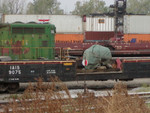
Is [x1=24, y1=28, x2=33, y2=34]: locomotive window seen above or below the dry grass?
→ above

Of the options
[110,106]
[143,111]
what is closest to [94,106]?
[110,106]

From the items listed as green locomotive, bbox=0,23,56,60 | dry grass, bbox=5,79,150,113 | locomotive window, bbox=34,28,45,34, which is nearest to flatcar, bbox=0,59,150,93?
green locomotive, bbox=0,23,56,60

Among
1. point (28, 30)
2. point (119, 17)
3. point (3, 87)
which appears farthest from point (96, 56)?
point (119, 17)

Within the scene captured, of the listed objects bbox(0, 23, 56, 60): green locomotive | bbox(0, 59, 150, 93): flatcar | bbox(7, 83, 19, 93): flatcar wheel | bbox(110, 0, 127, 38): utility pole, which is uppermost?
bbox(110, 0, 127, 38): utility pole

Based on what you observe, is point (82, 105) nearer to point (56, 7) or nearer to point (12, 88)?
point (12, 88)

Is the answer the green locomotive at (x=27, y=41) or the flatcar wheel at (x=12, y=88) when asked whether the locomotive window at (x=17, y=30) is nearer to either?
the green locomotive at (x=27, y=41)

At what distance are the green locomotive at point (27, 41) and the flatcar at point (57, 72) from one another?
1737mm

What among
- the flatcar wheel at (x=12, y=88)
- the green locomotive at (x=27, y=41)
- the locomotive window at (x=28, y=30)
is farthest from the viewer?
the locomotive window at (x=28, y=30)

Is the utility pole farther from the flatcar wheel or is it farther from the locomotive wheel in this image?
the locomotive wheel

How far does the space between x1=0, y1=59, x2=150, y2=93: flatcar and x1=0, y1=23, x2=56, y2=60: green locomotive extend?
1.74m

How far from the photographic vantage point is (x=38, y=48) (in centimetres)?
1184

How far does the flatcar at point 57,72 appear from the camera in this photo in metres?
10.0

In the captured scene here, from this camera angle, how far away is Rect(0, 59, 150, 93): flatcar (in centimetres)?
→ 1002

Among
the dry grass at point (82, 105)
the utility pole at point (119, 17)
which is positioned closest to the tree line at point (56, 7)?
the utility pole at point (119, 17)
